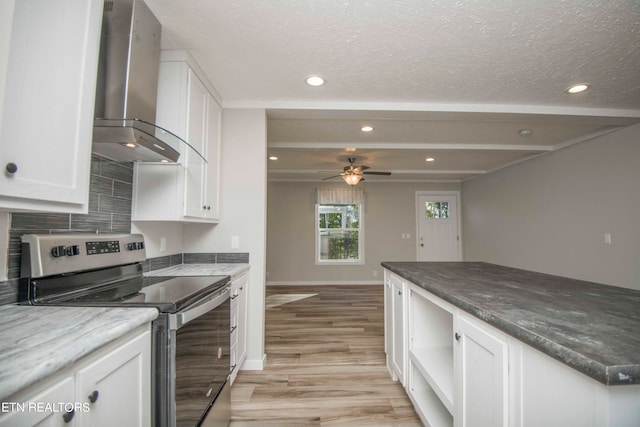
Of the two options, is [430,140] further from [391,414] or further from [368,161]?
[391,414]

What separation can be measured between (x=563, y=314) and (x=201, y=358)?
5.07 ft

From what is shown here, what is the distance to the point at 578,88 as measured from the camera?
2.38 meters

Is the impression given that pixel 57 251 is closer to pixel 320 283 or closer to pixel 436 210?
pixel 320 283

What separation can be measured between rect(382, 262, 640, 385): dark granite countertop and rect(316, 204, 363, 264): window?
15.5 ft

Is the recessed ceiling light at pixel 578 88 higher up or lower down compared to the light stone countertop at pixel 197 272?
higher up

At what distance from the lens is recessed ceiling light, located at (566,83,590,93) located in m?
2.33

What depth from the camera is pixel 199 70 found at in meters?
2.09

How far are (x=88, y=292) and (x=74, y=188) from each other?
1.94ft

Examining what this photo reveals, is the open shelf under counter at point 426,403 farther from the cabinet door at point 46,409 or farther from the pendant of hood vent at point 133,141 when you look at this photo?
the pendant of hood vent at point 133,141

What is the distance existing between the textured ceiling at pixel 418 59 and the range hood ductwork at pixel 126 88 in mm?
177

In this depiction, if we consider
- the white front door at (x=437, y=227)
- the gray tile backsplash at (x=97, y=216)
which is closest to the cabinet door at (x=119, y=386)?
the gray tile backsplash at (x=97, y=216)

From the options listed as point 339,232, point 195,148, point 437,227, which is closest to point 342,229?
point 339,232

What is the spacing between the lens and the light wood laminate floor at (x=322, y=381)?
6.06ft

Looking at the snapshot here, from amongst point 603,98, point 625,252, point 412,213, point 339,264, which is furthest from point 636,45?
point 339,264
